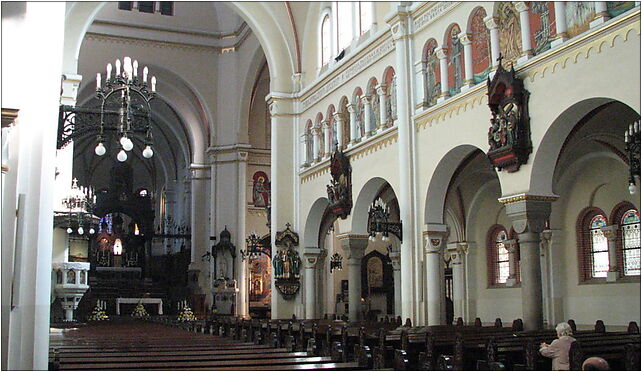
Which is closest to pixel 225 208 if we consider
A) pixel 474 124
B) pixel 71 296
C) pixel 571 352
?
pixel 71 296

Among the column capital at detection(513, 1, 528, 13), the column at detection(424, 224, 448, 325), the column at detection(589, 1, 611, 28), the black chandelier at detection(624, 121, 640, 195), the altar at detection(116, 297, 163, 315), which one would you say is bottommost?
the altar at detection(116, 297, 163, 315)

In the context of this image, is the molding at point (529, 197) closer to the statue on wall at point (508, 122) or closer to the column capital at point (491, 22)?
the statue on wall at point (508, 122)

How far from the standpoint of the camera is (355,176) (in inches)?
836

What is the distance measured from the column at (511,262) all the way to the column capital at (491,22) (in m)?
9.19

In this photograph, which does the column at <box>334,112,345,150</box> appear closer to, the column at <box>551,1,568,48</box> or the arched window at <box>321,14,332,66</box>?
the arched window at <box>321,14,332,66</box>

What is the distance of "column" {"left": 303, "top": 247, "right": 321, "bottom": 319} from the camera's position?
24250 millimetres

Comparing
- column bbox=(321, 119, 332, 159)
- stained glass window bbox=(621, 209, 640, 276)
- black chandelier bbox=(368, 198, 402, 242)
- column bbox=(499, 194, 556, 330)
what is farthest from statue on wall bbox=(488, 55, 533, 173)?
column bbox=(321, 119, 332, 159)

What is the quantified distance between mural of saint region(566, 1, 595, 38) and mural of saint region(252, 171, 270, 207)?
2292 centimetres

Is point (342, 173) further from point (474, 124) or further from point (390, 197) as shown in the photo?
point (474, 124)

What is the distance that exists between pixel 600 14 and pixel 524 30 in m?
2.14

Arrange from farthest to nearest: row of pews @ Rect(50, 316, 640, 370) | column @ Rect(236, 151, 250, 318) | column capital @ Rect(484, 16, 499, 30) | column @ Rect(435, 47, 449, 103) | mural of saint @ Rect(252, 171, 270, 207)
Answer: mural of saint @ Rect(252, 171, 270, 207)
column @ Rect(236, 151, 250, 318)
column @ Rect(435, 47, 449, 103)
column capital @ Rect(484, 16, 499, 30)
row of pews @ Rect(50, 316, 640, 370)

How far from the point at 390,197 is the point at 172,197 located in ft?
89.6

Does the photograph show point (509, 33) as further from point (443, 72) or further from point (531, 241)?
point (531, 241)

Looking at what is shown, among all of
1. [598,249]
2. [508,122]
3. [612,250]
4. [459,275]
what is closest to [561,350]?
[508,122]
